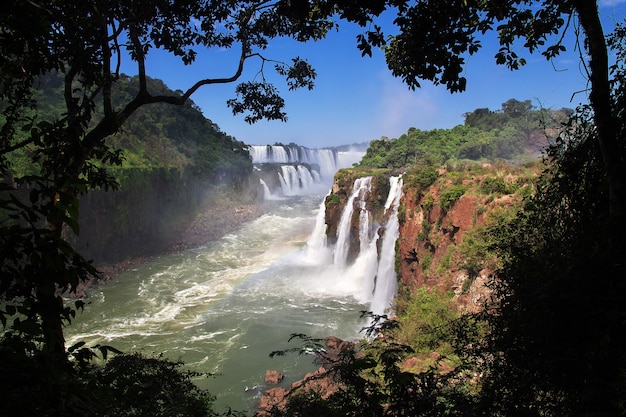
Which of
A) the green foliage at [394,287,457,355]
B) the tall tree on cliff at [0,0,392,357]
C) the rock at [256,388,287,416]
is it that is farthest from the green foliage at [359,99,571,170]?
the tall tree on cliff at [0,0,392,357]

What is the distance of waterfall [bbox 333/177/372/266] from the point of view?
21.2 m

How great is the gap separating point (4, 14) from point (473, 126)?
41429 millimetres

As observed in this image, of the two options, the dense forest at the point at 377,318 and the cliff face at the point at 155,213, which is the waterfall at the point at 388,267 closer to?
the dense forest at the point at 377,318

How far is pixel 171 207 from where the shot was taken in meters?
34.4

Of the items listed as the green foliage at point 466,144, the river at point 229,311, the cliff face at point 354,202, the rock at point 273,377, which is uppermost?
the green foliage at point 466,144

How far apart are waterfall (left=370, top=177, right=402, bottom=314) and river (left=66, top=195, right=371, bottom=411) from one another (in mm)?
1164

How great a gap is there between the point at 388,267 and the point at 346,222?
230 inches

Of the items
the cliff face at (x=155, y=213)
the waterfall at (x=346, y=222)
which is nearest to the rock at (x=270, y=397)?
the waterfall at (x=346, y=222)

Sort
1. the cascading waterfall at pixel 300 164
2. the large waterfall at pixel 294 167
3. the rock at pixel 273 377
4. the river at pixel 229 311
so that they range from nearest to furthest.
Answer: the rock at pixel 273 377, the river at pixel 229 311, the large waterfall at pixel 294 167, the cascading waterfall at pixel 300 164

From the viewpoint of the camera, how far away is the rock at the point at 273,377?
1198 centimetres

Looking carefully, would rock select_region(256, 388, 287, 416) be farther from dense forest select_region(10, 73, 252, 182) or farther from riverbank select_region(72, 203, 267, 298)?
dense forest select_region(10, 73, 252, 182)

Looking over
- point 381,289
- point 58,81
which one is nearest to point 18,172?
point 58,81

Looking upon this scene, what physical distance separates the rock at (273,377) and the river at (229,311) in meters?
0.23

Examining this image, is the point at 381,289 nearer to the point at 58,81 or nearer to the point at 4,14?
the point at 4,14
